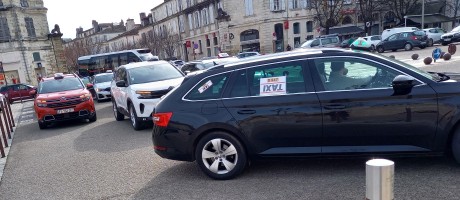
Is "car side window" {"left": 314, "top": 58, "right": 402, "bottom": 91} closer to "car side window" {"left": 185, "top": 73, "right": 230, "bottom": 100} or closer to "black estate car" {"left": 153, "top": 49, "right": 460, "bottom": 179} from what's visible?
"black estate car" {"left": 153, "top": 49, "right": 460, "bottom": 179}

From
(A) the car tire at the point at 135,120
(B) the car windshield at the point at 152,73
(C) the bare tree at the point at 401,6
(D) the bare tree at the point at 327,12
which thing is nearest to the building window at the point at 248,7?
(D) the bare tree at the point at 327,12

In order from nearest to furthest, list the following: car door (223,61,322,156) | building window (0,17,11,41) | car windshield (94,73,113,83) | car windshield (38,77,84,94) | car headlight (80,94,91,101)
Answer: car door (223,61,322,156), car headlight (80,94,91,101), car windshield (38,77,84,94), car windshield (94,73,113,83), building window (0,17,11,41)

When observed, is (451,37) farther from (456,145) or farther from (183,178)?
(183,178)

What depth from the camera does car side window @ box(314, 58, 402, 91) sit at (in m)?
4.33

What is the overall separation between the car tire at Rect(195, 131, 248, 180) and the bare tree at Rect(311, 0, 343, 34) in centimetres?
4494

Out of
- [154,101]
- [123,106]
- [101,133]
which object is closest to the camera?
[154,101]

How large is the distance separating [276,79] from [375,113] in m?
1.29

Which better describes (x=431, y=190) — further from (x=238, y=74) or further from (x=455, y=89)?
(x=238, y=74)

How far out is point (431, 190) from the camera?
384 cm

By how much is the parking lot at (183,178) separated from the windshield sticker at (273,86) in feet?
3.76

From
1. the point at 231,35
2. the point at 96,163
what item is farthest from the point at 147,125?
the point at 231,35

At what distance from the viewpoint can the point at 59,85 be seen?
37.5ft

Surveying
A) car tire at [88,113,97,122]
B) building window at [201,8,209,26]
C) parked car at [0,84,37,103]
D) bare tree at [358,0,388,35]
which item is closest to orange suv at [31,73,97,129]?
car tire at [88,113,97,122]

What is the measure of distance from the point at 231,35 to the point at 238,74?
45026 mm
